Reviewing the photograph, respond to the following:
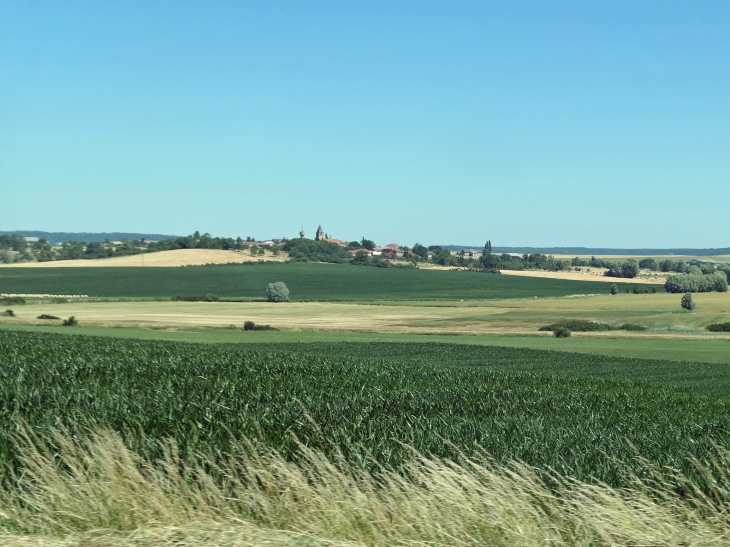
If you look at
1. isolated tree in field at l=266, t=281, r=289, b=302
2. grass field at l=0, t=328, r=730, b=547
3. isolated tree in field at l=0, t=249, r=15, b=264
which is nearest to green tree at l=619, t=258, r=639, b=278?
isolated tree in field at l=266, t=281, r=289, b=302

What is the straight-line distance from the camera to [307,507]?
6.03m

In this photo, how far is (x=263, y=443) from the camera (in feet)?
24.7

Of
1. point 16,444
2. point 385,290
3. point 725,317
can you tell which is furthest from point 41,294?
point 16,444

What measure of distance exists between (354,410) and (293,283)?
416 feet

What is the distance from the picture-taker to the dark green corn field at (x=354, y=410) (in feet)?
25.8

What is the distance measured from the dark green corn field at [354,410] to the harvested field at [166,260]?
150 metres

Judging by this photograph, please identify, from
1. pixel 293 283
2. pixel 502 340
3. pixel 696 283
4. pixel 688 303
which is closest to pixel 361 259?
pixel 293 283

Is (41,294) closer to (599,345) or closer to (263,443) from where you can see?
(599,345)

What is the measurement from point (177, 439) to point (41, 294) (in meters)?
115

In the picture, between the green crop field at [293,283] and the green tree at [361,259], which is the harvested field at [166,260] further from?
the green tree at [361,259]

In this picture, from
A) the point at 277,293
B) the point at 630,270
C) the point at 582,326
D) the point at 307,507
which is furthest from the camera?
the point at 630,270

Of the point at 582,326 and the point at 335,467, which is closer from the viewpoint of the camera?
the point at 335,467

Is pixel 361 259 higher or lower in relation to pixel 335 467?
higher

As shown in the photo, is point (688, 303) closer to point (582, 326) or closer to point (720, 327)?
point (720, 327)
